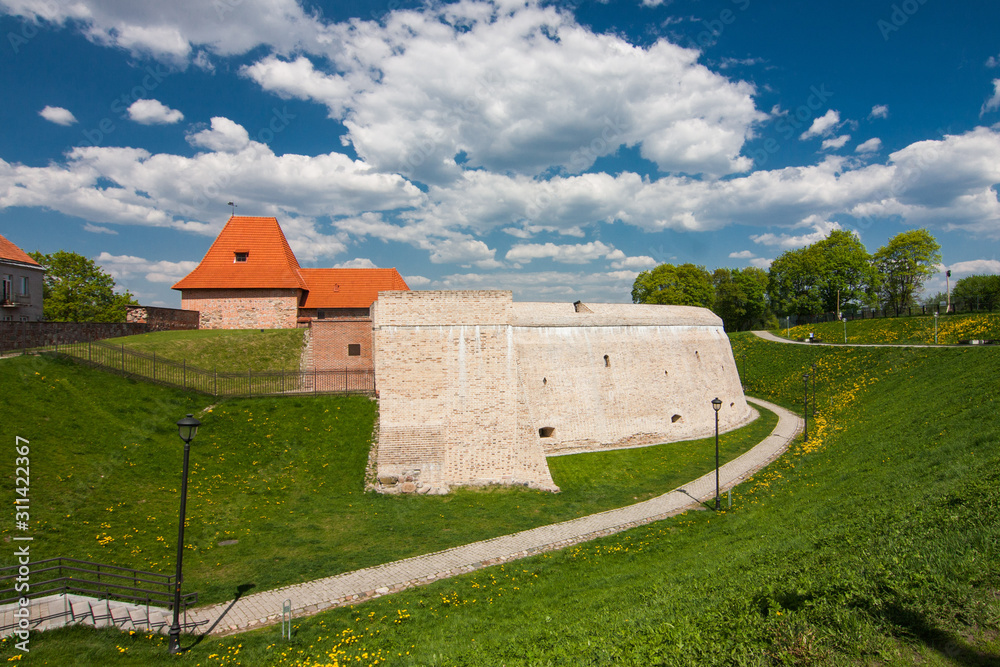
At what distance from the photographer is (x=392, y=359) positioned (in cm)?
1805

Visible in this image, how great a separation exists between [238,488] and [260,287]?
750 inches

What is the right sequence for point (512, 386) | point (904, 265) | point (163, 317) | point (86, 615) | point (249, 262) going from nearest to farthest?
point (86, 615)
point (512, 386)
point (163, 317)
point (249, 262)
point (904, 265)

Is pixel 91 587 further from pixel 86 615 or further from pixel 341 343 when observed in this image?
pixel 341 343

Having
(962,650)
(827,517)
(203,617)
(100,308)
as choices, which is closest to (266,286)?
(100,308)

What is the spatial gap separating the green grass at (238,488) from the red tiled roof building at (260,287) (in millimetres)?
13061

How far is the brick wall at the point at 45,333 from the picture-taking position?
17828 mm

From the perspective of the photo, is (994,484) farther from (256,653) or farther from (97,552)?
(97,552)

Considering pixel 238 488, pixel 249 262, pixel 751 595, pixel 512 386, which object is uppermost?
pixel 249 262

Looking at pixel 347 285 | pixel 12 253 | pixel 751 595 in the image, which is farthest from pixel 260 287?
pixel 751 595

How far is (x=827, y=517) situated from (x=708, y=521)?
366cm

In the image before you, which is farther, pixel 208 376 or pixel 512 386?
pixel 208 376

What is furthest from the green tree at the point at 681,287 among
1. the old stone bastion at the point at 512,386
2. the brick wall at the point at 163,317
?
the brick wall at the point at 163,317

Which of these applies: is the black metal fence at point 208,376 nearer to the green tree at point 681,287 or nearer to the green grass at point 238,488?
the green grass at point 238,488

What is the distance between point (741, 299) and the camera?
5769cm
